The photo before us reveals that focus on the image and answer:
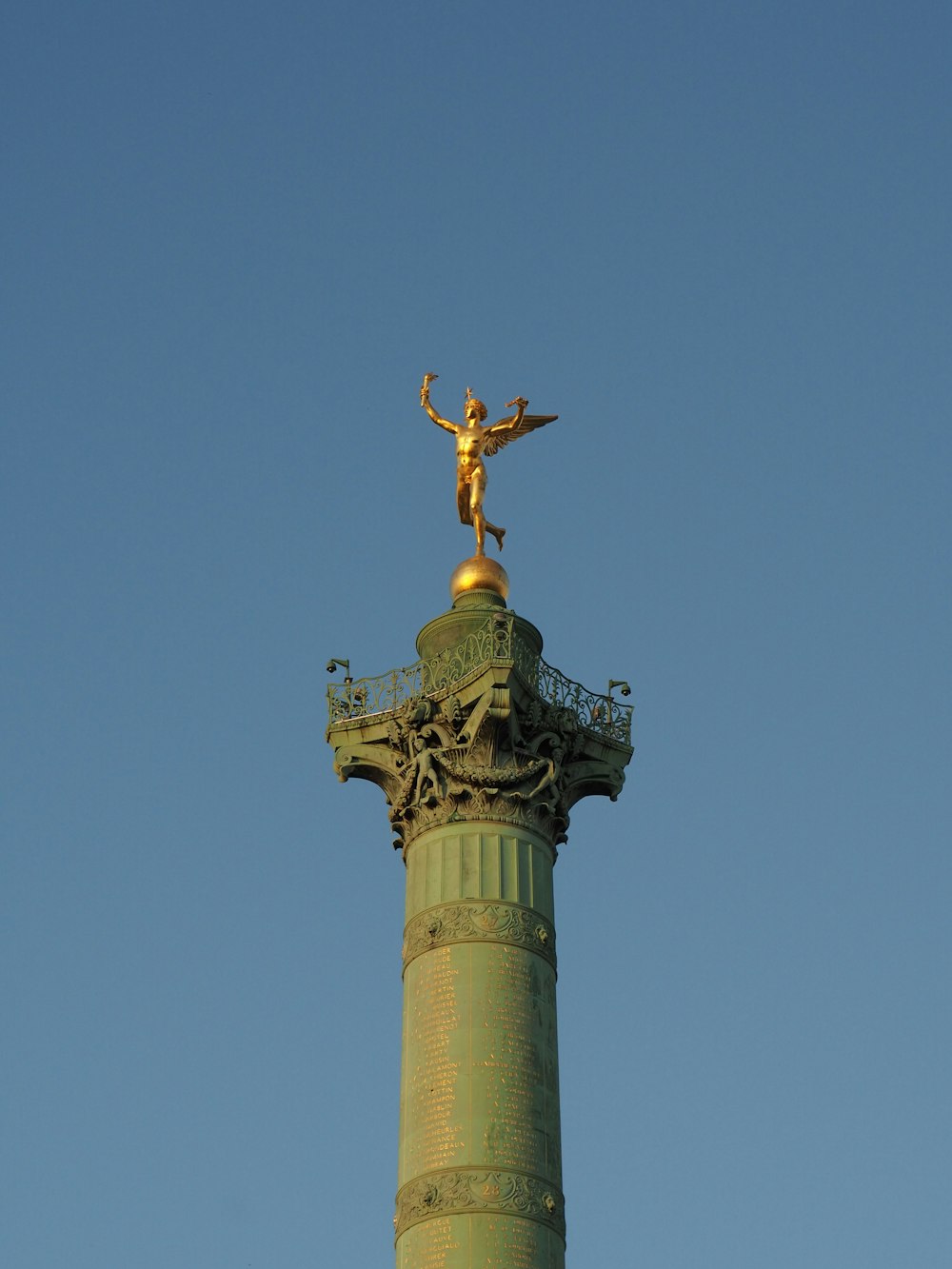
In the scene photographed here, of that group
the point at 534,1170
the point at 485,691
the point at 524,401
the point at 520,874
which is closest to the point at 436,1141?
the point at 534,1170

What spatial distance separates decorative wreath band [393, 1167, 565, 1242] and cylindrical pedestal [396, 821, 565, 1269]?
0.02 m

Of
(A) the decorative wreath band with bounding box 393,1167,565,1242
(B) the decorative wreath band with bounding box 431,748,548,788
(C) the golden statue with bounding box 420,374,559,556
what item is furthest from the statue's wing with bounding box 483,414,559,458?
(A) the decorative wreath band with bounding box 393,1167,565,1242

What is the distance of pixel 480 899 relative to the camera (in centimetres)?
3478

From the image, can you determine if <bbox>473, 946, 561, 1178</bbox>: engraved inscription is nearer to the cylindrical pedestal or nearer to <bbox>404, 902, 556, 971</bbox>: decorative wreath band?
the cylindrical pedestal

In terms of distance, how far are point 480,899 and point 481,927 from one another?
0.56 meters

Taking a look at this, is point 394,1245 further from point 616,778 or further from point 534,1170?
point 616,778

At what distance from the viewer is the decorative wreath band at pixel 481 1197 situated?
104 feet

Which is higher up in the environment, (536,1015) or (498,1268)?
(536,1015)

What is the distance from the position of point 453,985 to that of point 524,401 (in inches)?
515

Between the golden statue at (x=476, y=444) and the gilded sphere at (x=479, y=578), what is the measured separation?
1.46 feet

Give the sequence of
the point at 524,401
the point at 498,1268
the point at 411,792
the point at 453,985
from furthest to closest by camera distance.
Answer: the point at 524,401 → the point at 411,792 → the point at 453,985 → the point at 498,1268

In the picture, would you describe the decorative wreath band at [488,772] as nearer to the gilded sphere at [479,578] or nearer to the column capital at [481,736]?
the column capital at [481,736]

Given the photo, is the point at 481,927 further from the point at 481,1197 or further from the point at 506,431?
the point at 506,431

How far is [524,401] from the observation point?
41.2 meters
